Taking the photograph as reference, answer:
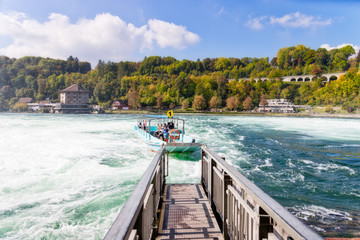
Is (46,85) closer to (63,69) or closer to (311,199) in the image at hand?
(63,69)

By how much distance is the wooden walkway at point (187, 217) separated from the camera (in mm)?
3715

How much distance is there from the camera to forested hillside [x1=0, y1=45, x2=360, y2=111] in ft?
403

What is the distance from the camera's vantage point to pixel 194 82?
144750mm

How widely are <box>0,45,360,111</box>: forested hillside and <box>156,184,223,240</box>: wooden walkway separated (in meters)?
113

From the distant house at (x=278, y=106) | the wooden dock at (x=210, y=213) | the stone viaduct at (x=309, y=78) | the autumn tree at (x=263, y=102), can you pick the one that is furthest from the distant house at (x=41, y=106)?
the wooden dock at (x=210, y=213)

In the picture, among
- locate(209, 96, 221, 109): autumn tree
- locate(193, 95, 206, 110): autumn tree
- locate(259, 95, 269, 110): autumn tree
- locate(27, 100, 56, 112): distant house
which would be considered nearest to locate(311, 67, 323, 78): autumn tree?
locate(259, 95, 269, 110): autumn tree

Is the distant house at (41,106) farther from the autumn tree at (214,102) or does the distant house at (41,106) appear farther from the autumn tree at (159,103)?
the autumn tree at (214,102)

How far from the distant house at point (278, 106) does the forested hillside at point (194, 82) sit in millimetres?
7576

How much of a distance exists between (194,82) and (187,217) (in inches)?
5632

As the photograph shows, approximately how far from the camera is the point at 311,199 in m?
9.98

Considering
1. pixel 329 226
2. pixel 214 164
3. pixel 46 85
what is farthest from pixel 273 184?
pixel 46 85

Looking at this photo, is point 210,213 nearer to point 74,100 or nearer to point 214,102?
point 214,102

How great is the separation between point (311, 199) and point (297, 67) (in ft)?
607

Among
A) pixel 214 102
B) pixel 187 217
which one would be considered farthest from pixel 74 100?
pixel 187 217
